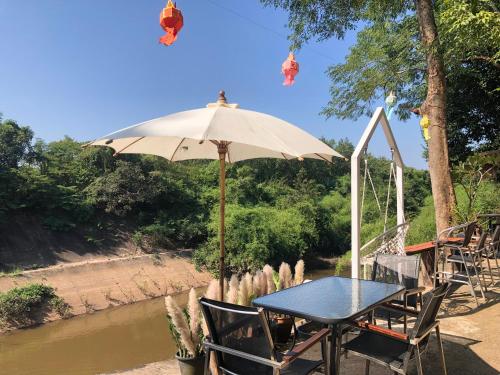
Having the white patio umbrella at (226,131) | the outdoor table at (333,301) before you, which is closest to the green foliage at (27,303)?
the white patio umbrella at (226,131)

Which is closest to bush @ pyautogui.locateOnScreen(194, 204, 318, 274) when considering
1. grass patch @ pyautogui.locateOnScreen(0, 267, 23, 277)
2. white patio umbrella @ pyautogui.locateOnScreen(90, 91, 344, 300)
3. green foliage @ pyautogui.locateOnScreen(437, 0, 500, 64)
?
grass patch @ pyautogui.locateOnScreen(0, 267, 23, 277)

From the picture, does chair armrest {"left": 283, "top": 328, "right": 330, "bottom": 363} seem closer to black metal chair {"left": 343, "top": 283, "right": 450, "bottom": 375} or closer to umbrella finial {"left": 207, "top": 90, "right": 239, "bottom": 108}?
black metal chair {"left": 343, "top": 283, "right": 450, "bottom": 375}

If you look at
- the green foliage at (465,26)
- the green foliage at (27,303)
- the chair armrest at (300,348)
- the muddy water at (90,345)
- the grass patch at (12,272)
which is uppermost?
the green foliage at (465,26)

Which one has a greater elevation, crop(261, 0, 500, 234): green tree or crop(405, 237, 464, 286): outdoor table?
crop(261, 0, 500, 234): green tree

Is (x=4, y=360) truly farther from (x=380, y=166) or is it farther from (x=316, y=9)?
(x=380, y=166)

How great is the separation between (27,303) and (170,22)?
9707mm

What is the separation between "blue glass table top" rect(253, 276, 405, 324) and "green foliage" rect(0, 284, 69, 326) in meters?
9.62

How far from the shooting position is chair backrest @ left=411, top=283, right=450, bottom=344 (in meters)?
Answer: 2.08

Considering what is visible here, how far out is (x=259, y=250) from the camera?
15.1m

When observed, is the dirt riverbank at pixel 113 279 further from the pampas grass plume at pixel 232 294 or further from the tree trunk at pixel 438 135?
the tree trunk at pixel 438 135

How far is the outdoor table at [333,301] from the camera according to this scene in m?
2.10

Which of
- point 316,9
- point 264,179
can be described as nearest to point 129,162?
point 264,179

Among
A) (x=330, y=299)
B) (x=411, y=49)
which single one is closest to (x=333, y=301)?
(x=330, y=299)

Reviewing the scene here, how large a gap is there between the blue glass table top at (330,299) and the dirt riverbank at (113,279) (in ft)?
32.3
